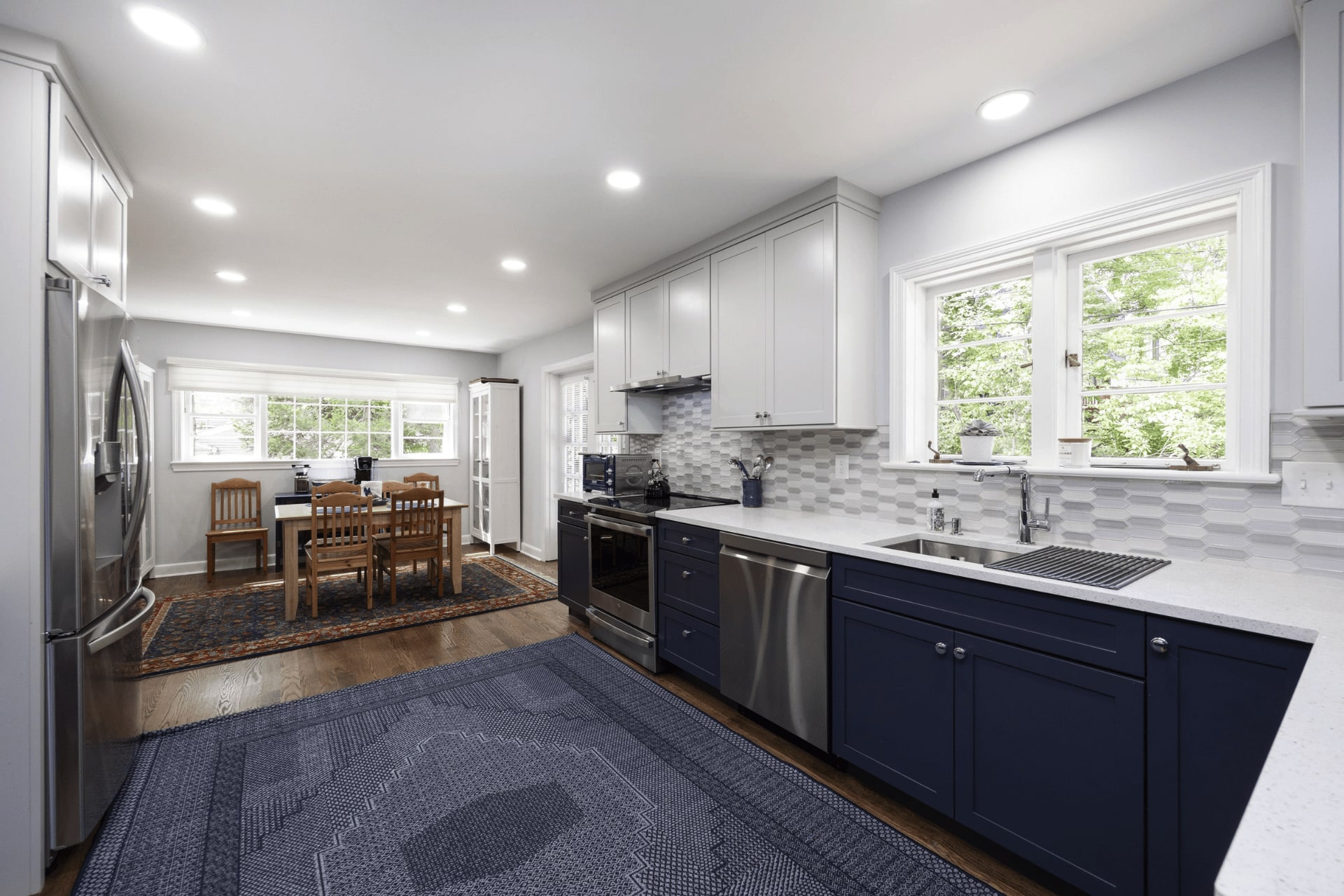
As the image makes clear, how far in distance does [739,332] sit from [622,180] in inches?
38.1

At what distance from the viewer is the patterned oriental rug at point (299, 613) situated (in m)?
3.49

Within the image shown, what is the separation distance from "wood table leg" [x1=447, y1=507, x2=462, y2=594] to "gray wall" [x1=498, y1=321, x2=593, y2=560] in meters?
1.35

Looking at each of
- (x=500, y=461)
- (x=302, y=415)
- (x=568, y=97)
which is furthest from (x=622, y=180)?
(x=302, y=415)

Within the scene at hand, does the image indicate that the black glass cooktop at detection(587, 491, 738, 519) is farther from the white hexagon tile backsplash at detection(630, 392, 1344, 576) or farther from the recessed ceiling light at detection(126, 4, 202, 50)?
the recessed ceiling light at detection(126, 4, 202, 50)

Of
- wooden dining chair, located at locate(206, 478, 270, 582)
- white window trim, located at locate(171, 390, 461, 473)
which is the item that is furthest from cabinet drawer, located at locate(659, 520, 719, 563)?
white window trim, located at locate(171, 390, 461, 473)

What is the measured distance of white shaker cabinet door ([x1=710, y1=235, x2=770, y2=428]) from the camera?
295 cm

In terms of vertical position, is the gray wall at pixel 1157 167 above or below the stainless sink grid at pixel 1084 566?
above

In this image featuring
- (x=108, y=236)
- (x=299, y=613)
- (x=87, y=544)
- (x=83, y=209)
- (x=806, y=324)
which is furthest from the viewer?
(x=299, y=613)

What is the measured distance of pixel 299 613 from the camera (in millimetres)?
4191

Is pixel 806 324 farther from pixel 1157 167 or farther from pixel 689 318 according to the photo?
pixel 1157 167

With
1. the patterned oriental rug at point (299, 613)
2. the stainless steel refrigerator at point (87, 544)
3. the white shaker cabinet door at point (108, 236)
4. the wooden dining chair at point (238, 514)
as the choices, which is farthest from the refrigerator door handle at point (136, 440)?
the wooden dining chair at point (238, 514)

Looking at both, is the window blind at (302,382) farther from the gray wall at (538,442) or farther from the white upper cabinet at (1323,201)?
the white upper cabinet at (1323,201)

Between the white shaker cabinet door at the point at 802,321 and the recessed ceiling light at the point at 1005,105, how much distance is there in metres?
0.68

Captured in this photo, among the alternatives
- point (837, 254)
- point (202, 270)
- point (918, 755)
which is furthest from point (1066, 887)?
point (202, 270)
